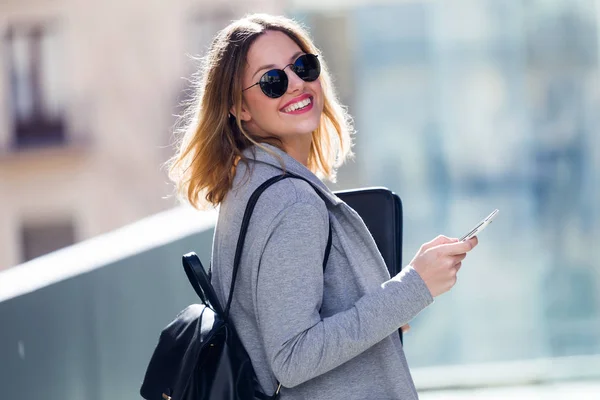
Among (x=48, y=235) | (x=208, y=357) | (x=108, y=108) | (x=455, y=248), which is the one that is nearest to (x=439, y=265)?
(x=455, y=248)

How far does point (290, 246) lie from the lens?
6.13 feet

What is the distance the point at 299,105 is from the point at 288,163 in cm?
23

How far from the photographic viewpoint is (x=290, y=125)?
2189mm

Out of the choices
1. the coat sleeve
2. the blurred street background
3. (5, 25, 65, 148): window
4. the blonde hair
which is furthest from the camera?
(5, 25, 65, 148): window

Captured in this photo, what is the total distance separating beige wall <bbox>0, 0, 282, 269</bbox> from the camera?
1431 cm

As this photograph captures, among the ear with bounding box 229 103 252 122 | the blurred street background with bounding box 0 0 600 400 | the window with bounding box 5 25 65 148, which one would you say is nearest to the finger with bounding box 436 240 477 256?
the ear with bounding box 229 103 252 122

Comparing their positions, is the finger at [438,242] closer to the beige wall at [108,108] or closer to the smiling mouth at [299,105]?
the smiling mouth at [299,105]

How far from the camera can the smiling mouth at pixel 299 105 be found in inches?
86.6

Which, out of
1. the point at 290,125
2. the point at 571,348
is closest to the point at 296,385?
the point at 290,125

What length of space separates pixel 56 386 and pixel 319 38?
5218mm

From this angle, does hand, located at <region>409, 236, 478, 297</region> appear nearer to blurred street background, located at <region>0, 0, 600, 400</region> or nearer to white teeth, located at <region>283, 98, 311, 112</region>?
white teeth, located at <region>283, 98, 311, 112</region>

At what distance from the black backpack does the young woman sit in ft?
0.10

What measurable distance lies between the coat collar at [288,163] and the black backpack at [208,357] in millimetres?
20

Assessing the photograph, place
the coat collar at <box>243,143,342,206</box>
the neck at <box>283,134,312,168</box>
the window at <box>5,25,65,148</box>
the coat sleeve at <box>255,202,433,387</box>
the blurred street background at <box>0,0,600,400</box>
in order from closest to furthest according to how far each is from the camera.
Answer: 1. the coat sleeve at <box>255,202,433,387</box>
2. the coat collar at <box>243,143,342,206</box>
3. the neck at <box>283,134,312,168</box>
4. the blurred street background at <box>0,0,600,400</box>
5. the window at <box>5,25,65,148</box>
